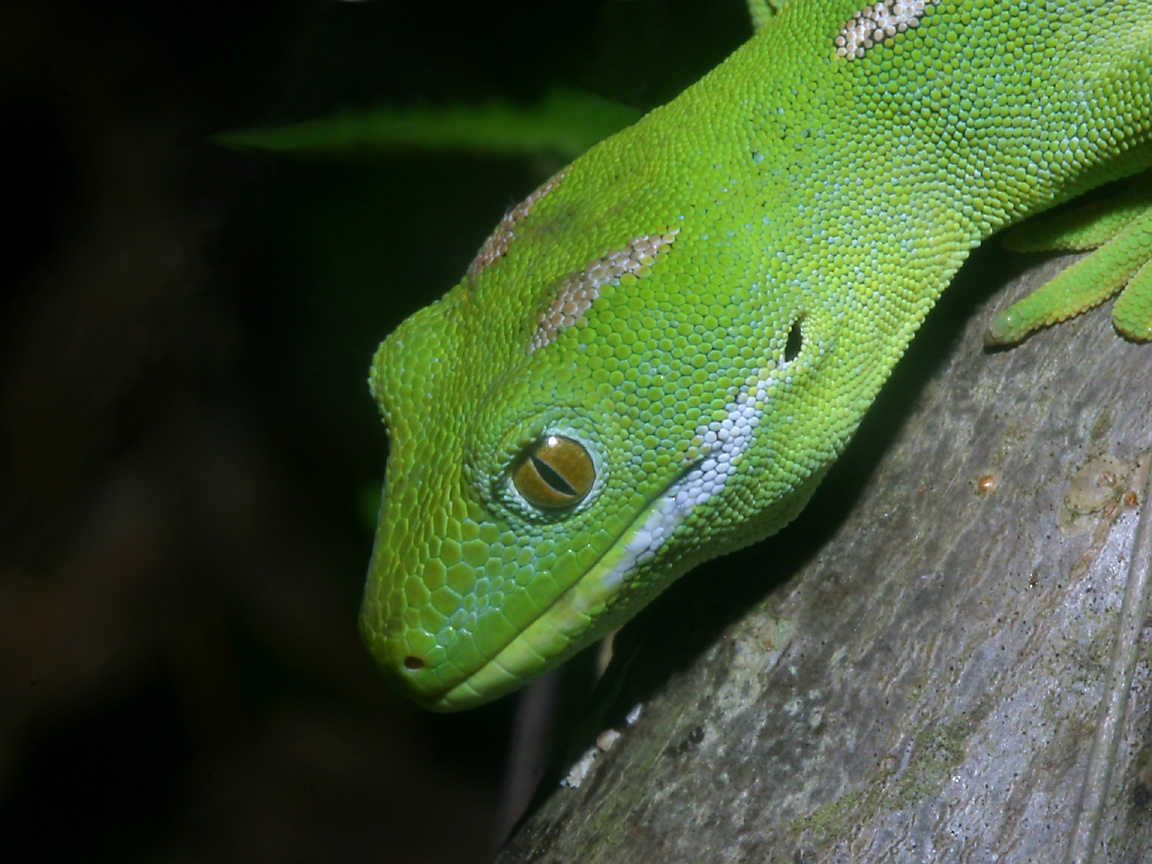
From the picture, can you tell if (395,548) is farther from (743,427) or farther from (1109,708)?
(1109,708)

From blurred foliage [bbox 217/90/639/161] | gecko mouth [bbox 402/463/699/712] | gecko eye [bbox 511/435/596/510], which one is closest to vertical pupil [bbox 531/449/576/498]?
gecko eye [bbox 511/435/596/510]

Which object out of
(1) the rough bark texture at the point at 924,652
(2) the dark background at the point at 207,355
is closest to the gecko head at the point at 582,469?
(1) the rough bark texture at the point at 924,652

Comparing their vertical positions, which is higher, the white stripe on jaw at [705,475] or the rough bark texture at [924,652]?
the white stripe on jaw at [705,475]

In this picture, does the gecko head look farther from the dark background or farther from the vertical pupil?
the dark background

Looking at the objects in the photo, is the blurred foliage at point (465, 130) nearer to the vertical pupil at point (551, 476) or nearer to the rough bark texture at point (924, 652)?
the rough bark texture at point (924, 652)

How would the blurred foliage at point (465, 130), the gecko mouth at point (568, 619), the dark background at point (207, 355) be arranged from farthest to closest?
the dark background at point (207, 355) → the blurred foliage at point (465, 130) → the gecko mouth at point (568, 619)

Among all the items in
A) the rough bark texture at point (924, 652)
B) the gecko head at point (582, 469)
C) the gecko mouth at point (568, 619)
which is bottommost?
the rough bark texture at point (924, 652)

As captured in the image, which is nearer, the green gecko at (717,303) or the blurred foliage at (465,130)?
the green gecko at (717,303)

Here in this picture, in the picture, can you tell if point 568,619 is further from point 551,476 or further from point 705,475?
point 705,475
